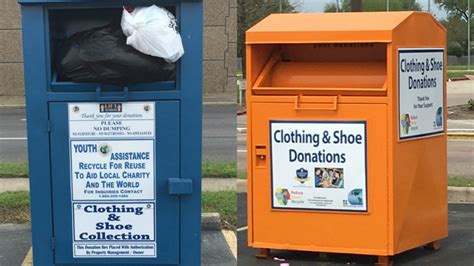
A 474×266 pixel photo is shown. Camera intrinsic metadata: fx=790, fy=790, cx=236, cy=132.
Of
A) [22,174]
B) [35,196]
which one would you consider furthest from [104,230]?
[22,174]

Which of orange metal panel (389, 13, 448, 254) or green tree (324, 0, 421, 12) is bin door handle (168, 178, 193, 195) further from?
green tree (324, 0, 421, 12)

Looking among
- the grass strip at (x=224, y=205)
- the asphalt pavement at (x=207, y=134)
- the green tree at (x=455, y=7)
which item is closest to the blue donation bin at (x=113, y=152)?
the grass strip at (x=224, y=205)

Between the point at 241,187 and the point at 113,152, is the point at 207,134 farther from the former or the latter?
the point at 113,152

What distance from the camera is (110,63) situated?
416cm

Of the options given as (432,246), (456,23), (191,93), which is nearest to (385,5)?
(456,23)

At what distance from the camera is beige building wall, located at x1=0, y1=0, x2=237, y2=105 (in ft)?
47.4

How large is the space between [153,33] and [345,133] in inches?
65.3

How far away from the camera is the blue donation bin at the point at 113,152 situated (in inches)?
166

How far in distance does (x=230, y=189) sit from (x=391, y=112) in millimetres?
2406

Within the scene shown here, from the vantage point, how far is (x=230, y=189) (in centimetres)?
714

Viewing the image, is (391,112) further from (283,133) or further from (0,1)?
(0,1)

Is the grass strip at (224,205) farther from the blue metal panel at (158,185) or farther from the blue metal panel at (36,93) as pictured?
the blue metal panel at (36,93)

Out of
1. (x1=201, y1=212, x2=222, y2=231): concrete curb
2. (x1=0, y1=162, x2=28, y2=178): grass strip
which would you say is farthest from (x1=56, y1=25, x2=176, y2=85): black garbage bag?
(x1=0, y1=162, x2=28, y2=178): grass strip

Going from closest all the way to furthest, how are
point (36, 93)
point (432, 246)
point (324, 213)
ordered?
1. point (36, 93)
2. point (324, 213)
3. point (432, 246)
